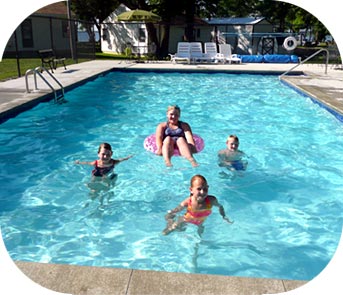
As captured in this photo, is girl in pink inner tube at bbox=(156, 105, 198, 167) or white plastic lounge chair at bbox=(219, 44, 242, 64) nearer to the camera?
girl in pink inner tube at bbox=(156, 105, 198, 167)

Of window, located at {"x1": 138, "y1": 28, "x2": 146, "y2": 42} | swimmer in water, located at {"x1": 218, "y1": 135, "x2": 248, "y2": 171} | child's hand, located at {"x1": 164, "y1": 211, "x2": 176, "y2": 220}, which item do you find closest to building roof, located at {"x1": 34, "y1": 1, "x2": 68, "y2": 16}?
window, located at {"x1": 138, "y1": 28, "x2": 146, "y2": 42}

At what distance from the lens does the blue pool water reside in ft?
13.4

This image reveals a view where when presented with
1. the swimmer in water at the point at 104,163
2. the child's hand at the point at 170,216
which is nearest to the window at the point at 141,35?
the swimmer in water at the point at 104,163

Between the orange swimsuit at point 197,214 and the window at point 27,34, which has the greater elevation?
the window at point 27,34

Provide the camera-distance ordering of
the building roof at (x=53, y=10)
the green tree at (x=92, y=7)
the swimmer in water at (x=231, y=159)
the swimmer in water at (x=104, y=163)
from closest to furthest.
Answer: the swimmer in water at (x=104, y=163) → the swimmer in water at (x=231, y=159) → the building roof at (x=53, y=10) → the green tree at (x=92, y=7)

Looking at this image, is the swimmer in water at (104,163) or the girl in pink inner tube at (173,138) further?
the girl in pink inner tube at (173,138)

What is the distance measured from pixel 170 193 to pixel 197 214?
148 centimetres

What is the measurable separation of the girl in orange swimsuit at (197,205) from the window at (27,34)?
25336 millimetres

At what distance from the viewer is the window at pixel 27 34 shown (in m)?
25.9

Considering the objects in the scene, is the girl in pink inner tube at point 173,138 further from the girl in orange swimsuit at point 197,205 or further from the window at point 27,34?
the window at point 27,34

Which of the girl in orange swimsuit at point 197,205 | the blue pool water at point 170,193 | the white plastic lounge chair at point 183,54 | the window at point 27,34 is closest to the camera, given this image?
the girl in orange swimsuit at point 197,205

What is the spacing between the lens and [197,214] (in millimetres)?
4148

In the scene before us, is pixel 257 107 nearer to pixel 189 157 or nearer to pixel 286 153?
pixel 286 153

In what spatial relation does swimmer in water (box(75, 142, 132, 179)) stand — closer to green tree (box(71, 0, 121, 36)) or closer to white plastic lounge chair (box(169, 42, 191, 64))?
white plastic lounge chair (box(169, 42, 191, 64))
